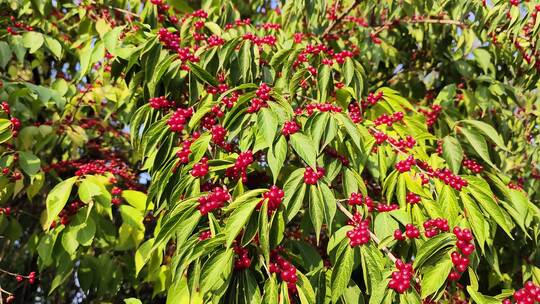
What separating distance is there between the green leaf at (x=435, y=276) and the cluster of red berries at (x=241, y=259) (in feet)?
2.16

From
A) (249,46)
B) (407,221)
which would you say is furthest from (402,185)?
(249,46)

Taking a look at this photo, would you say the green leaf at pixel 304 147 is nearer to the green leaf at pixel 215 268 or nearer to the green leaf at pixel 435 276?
the green leaf at pixel 215 268

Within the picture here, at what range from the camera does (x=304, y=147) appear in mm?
2037

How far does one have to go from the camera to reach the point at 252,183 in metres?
2.68

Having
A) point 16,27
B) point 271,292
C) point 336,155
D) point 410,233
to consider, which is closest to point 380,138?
point 336,155

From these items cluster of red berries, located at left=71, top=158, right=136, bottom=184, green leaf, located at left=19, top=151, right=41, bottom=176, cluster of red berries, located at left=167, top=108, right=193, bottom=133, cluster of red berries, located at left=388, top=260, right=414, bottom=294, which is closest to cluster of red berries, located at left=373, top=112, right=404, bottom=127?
cluster of red berries, located at left=167, top=108, right=193, bottom=133

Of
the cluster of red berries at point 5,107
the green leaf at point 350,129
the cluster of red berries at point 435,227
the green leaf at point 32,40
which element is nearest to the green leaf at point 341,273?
the cluster of red berries at point 435,227

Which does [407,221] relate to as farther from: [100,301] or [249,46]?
[100,301]

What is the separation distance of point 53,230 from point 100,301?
107cm

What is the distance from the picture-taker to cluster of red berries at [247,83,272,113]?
7.31 ft

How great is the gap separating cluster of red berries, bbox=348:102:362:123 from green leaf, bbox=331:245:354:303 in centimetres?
90

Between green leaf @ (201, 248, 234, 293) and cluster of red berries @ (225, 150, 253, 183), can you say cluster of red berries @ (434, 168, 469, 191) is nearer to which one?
cluster of red berries @ (225, 150, 253, 183)

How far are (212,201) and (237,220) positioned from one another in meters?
0.26

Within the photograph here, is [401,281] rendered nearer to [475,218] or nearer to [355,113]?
[475,218]
